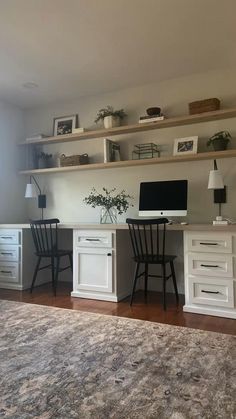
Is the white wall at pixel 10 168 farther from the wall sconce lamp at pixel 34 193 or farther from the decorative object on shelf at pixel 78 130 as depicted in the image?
the decorative object on shelf at pixel 78 130

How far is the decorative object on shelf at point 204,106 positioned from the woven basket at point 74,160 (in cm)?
147

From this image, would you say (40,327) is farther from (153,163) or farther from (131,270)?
(153,163)

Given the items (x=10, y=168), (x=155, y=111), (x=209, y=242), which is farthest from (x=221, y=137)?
(x=10, y=168)

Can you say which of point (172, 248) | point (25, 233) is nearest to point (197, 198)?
point (172, 248)

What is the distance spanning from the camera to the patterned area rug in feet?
4.75

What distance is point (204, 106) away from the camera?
11.1 ft

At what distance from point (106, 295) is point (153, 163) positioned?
1606 millimetres

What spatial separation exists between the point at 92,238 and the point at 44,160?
166cm

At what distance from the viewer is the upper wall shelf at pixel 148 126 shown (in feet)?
10.9

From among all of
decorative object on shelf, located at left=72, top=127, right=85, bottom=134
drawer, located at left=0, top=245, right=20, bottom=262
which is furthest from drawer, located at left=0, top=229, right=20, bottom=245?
decorative object on shelf, located at left=72, top=127, right=85, bottom=134

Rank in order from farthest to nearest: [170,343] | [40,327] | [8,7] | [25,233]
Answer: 1. [25,233]
2. [40,327]
3. [8,7]
4. [170,343]

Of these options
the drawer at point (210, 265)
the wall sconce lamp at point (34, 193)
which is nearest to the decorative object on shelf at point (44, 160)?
the wall sconce lamp at point (34, 193)

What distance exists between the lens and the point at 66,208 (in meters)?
4.39

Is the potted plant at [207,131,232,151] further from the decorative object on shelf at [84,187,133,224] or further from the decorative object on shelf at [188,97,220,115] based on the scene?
the decorative object on shelf at [84,187,133,224]
